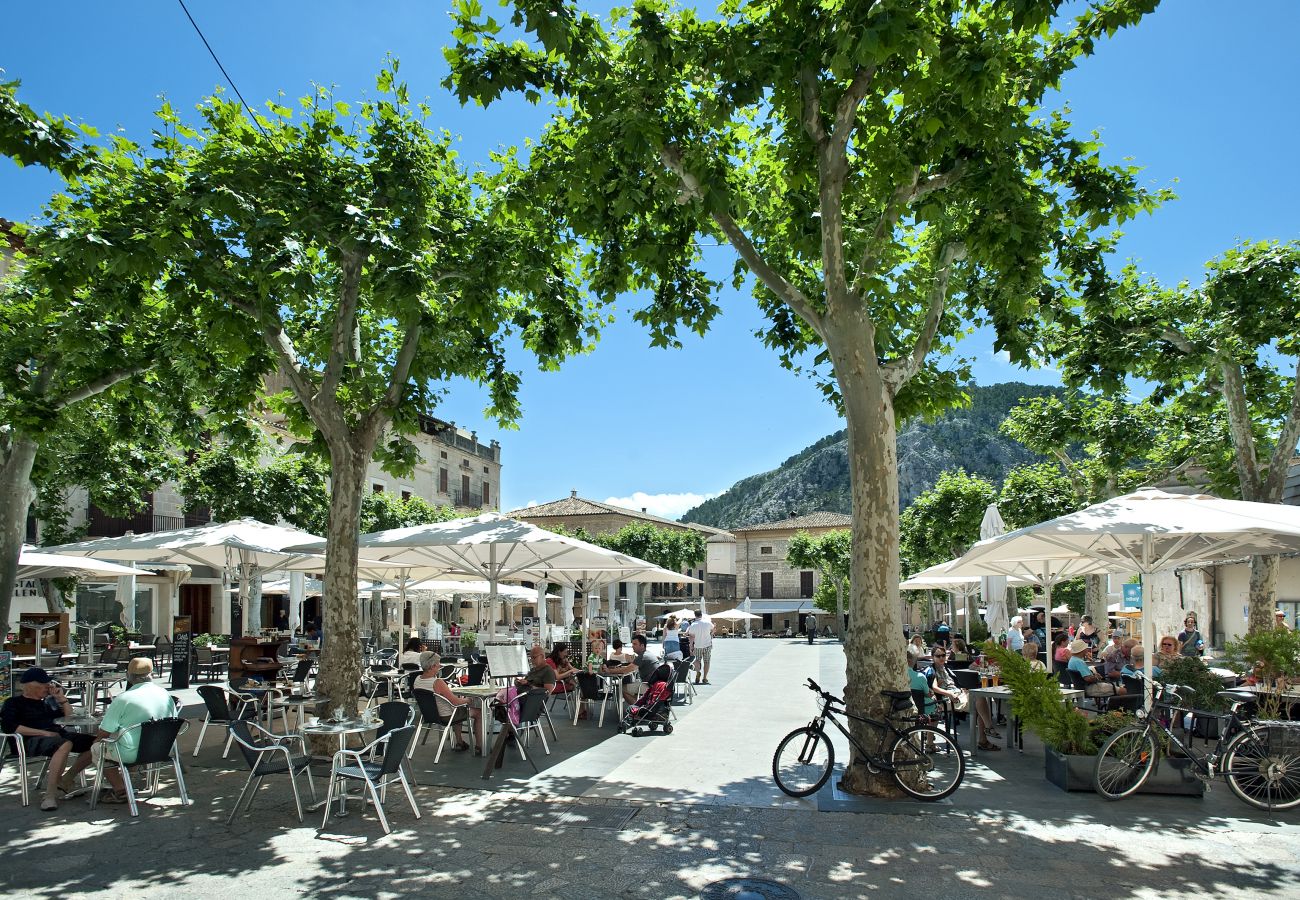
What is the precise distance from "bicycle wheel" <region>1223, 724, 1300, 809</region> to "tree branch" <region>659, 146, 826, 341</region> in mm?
4641

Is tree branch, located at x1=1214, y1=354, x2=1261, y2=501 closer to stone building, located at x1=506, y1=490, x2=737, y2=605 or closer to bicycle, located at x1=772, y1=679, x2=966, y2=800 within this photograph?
bicycle, located at x1=772, y1=679, x2=966, y2=800

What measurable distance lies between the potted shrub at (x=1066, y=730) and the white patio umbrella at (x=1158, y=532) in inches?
45.1

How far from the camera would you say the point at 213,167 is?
28.7ft

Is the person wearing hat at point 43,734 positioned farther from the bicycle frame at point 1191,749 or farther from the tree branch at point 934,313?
the bicycle frame at point 1191,749

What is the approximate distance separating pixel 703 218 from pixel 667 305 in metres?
1.47

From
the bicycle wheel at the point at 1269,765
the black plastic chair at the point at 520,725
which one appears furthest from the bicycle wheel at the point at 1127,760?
the black plastic chair at the point at 520,725

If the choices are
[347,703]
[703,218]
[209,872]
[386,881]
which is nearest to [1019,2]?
[703,218]

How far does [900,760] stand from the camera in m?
7.29

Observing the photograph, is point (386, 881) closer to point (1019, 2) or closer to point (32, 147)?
point (32, 147)

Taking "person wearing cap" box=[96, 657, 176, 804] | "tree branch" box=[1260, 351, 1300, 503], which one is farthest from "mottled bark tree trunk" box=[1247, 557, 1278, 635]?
"person wearing cap" box=[96, 657, 176, 804]

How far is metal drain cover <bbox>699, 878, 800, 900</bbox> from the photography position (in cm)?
495

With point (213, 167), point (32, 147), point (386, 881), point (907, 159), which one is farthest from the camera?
point (213, 167)

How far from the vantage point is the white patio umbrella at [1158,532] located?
7.89 m

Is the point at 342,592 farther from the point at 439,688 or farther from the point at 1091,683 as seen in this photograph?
the point at 1091,683
